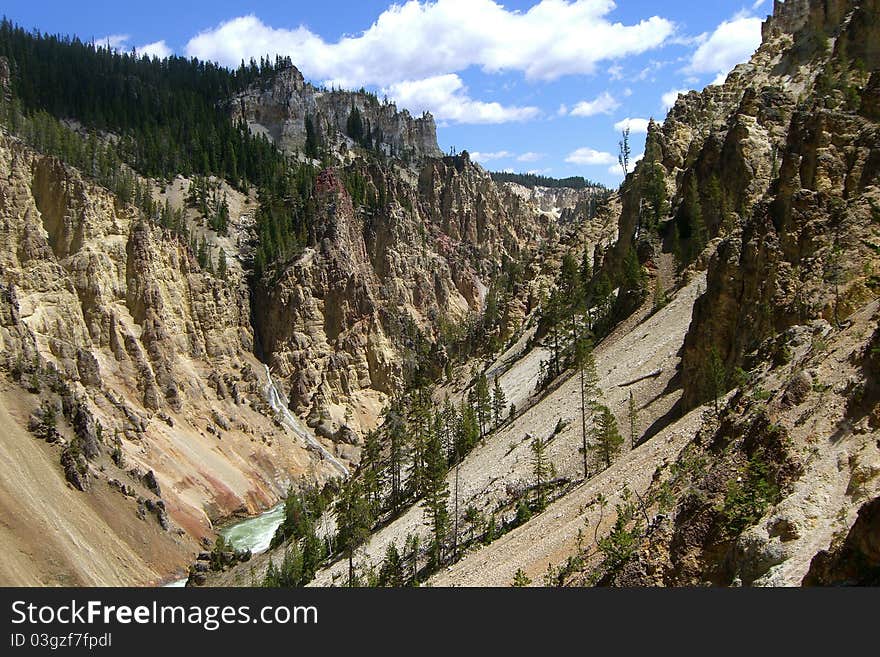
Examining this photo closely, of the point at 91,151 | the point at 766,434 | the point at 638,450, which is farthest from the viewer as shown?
the point at 91,151

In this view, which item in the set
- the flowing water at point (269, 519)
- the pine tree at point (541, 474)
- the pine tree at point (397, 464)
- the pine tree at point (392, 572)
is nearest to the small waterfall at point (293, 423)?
the flowing water at point (269, 519)

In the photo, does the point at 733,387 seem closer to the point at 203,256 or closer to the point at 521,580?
the point at 521,580

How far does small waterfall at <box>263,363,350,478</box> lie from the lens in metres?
93.2

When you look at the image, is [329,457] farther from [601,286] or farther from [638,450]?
[638,450]

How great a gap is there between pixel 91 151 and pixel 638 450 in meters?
102

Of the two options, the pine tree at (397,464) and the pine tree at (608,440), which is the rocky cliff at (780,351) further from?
the pine tree at (397,464)

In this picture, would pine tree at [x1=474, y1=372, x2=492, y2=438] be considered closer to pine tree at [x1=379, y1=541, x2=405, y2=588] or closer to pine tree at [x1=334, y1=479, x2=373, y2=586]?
pine tree at [x1=334, y1=479, x2=373, y2=586]

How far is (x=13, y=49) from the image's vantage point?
150875 millimetres

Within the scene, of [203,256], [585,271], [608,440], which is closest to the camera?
[608,440]

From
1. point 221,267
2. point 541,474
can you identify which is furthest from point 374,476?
point 221,267

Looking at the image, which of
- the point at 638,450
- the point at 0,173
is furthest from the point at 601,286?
the point at 0,173

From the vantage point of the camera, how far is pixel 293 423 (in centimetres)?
9719

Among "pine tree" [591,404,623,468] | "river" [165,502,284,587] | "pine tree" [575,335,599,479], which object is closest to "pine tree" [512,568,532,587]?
"pine tree" [591,404,623,468]

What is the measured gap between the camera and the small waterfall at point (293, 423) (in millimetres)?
93188
